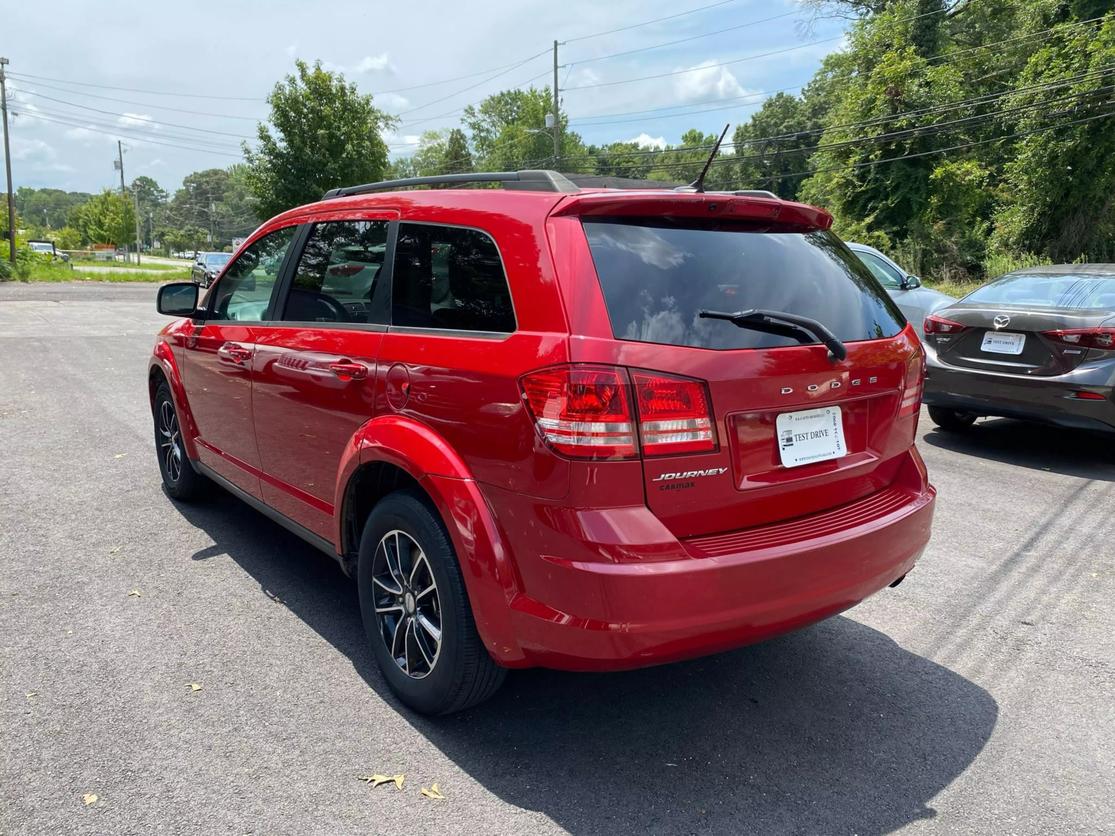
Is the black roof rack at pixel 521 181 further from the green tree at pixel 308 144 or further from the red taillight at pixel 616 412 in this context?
the green tree at pixel 308 144

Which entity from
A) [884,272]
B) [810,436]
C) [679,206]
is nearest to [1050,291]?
[884,272]

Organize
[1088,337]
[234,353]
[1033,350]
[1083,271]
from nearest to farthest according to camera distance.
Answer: [234,353]
[1088,337]
[1033,350]
[1083,271]

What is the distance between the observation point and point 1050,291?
6.68 meters

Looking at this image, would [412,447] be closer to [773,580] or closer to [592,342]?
[592,342]

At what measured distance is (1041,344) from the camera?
6.11 meters

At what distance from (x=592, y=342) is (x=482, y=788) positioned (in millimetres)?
1410

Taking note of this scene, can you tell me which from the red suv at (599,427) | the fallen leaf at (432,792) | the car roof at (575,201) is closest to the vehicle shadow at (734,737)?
the fallen leaf at (432,792)

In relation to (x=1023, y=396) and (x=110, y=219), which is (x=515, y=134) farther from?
(x=1023, y=396)

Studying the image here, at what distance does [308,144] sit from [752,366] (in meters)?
32.5

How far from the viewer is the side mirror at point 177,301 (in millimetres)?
4531

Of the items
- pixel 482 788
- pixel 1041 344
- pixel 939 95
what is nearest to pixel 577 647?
pixel 482 788

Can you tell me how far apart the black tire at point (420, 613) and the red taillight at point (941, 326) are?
5481 millimetres

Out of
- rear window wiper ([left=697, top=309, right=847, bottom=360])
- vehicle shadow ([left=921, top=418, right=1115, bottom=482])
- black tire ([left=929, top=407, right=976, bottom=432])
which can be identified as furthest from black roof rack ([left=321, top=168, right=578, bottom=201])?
black tire ([left=929, top=407, right=976, bottom=432])

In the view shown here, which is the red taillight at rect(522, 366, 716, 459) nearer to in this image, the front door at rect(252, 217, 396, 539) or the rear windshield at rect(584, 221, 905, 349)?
the rear windshield at rect(584, 221, 905, 349)
